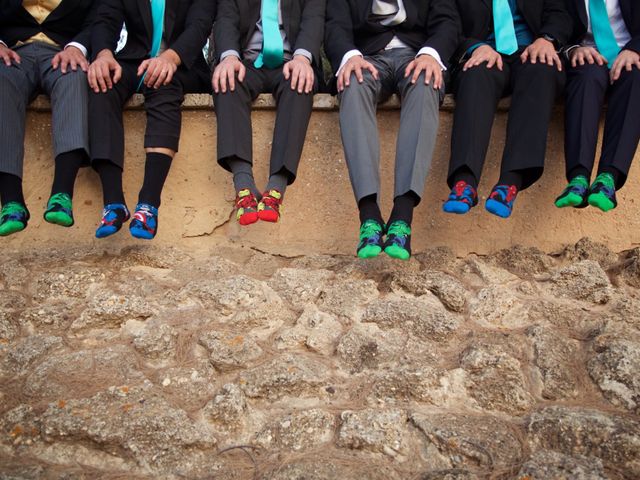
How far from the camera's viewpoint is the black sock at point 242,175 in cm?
359

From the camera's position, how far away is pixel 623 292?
11.7 feet

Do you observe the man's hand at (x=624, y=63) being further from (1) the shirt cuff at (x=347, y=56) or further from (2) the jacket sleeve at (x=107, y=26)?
(2) the jacket sleeve at (x=107, y=26)

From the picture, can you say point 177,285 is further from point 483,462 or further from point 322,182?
point 483,462

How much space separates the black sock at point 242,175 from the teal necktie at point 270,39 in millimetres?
705

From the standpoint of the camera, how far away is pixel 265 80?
158 inches

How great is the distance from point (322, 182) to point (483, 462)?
1.97 meters

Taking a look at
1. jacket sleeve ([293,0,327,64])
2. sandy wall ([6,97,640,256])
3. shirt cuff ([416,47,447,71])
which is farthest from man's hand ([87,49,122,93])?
shirt cuff ([416,47,447,71])

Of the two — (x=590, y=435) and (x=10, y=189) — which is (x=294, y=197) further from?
(x=590, y=435)

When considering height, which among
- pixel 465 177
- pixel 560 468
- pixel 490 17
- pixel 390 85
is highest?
pixel 490 17

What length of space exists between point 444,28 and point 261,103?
44.5 inches

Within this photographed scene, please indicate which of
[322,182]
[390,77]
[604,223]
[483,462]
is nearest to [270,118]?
[322,182]

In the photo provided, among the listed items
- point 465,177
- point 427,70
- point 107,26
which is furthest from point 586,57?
point 107,26

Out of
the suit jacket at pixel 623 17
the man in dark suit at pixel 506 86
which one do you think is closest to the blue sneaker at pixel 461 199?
the man in dark suit at pixel 506 86

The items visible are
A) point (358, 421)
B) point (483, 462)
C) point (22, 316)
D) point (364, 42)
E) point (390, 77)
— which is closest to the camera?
point (483, 462)
